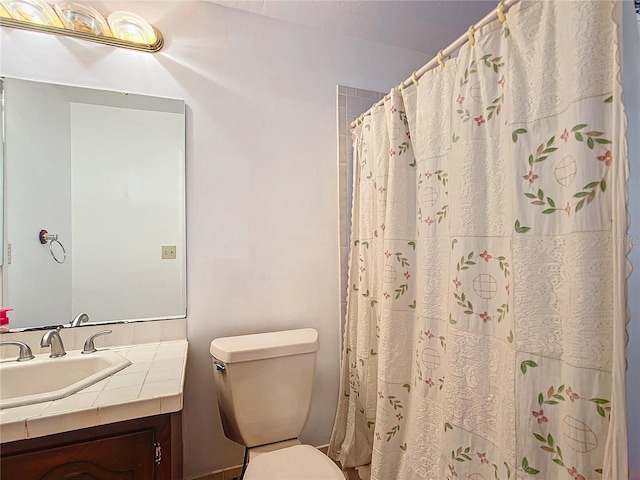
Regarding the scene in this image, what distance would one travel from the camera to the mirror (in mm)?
1245

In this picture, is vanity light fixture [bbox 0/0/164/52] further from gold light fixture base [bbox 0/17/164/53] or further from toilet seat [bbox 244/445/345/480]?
toilet seat [bbox 244/445/345/480]

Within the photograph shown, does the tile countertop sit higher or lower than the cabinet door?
higher

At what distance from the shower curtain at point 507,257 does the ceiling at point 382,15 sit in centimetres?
55

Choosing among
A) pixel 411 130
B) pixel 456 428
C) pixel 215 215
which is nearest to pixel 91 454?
pixel 215 215

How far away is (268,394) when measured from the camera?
1.32m

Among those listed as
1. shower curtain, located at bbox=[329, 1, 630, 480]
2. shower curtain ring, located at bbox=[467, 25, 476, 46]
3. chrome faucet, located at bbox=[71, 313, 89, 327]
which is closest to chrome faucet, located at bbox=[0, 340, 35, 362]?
chrome faucet, located at bbox=[71, 313, 89, 327]

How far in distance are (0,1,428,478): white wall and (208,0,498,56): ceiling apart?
57mm

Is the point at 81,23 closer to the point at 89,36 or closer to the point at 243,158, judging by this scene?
the point at 89,36

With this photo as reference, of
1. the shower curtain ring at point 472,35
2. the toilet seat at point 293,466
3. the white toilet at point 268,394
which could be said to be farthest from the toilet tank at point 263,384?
the shower curtain ring at point 472,35

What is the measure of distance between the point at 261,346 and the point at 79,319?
2.46 feet

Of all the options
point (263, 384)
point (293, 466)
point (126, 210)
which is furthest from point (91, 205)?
point (293, 466)

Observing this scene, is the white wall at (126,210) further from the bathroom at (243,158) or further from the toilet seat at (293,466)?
the toilet seat at (293,466)

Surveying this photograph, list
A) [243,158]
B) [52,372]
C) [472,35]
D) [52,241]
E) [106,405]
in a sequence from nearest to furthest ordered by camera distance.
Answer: [106,405] → [472,35] → [52,372] → [52,241] → [243,158]

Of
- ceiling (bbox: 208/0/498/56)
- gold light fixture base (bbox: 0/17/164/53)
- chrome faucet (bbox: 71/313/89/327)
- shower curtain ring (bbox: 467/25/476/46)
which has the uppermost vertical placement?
ceiling (bbox: 208/0/498/56)
